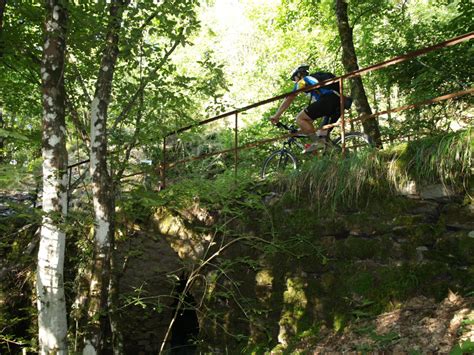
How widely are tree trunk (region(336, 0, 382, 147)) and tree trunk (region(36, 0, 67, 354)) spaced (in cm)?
617

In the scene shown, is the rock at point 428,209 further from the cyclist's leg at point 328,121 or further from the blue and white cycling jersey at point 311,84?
the blue and white cycling jersey at point 311,84

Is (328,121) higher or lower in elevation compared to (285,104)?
lower

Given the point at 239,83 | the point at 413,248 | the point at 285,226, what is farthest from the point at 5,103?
the point at 239,83

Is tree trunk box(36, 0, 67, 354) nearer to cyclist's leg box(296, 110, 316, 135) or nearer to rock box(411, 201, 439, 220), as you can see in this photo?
cyclist's leg box(296, 110, 316, 135)

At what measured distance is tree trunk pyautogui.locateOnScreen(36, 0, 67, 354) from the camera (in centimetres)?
493

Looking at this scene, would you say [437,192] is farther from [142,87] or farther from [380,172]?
[142,87]

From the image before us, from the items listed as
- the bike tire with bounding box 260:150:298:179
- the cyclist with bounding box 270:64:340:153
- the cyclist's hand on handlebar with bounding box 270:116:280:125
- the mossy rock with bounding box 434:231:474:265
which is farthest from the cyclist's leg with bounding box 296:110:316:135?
the mossy rock with bounding box 434:231:474:265

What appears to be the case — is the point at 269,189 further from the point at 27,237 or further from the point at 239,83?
the point at 239,83

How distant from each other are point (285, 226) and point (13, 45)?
5.51m

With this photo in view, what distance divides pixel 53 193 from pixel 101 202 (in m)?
0.78

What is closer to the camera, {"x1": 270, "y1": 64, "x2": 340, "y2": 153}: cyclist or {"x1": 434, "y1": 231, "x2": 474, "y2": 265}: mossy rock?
{"x1": 434, "y1": 231, "x2": 474, "y2": 265}: mossy rock

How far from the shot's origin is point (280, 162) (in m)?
7.96

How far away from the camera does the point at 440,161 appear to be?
480cm

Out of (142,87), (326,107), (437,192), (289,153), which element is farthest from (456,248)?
(142,87)
